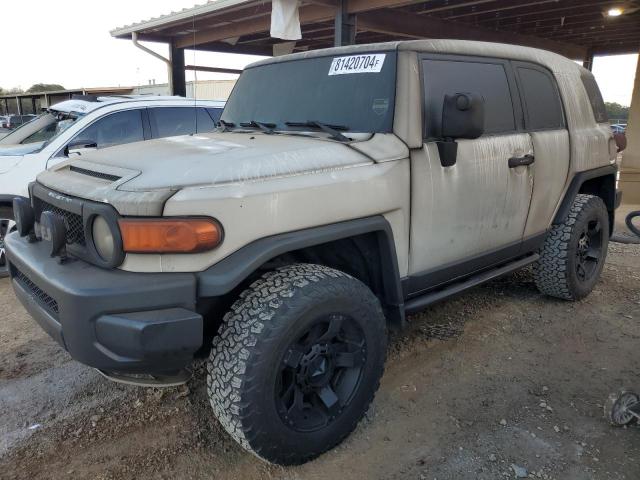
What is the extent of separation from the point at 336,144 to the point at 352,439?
1.53 meters

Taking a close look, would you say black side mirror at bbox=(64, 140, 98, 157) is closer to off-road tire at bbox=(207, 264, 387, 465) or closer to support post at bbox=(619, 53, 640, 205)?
off-road tire at bbox=(207, 264, 387, 465)

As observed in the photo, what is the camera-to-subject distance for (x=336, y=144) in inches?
108

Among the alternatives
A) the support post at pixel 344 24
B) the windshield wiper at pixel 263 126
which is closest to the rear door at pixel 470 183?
the windshield wiper at pixel 263 126

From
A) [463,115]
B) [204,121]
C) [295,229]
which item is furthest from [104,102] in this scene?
[463,115]

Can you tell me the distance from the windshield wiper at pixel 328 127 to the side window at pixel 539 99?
5.17 ft

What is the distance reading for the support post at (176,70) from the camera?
1202 cm

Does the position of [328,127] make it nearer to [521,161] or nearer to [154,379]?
[521,161]

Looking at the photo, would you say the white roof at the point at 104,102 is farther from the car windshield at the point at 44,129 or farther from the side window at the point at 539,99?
the side window at the point at 539,99

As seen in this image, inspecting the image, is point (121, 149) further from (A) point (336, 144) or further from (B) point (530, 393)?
(B) point (530, 393)

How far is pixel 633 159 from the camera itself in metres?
10.6

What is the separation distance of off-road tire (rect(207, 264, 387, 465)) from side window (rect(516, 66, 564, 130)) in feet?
7.23

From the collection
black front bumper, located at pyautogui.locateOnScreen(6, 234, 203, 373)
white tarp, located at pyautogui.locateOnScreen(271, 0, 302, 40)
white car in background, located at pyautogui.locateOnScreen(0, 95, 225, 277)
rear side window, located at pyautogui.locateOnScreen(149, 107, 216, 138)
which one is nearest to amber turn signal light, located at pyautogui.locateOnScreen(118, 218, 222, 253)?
black front bumper, located at pyautogui.locateOnScreen(6, 234, 203, 373)

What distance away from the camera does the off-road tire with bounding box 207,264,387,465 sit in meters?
2.20

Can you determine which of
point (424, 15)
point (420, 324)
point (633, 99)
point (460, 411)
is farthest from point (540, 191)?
point (633, 99)
